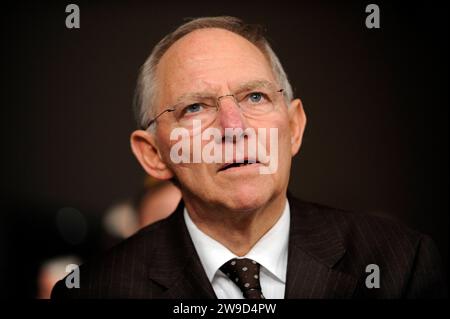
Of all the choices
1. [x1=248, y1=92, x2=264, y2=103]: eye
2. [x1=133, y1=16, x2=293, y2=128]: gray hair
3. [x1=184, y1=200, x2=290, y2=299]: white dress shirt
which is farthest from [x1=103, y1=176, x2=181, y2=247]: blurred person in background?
[x1=248, y1=92, x2=264, y2=103]: eye

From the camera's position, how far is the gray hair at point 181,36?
2.29 metres

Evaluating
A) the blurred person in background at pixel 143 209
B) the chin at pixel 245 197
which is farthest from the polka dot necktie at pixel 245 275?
the blurred person in background at pixel 143 209

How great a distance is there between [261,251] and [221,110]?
20.3 inches

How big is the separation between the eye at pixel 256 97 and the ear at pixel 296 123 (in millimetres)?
188

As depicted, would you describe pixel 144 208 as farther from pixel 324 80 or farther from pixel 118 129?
pixel 324 80

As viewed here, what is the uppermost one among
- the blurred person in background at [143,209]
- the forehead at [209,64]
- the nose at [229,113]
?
the forehead at [209,64]

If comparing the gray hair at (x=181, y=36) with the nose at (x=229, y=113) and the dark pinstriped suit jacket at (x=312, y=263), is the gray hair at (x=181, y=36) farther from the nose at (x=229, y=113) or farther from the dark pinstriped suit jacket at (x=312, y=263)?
the dark pinstriped suit jacket at (x=312, y=263)

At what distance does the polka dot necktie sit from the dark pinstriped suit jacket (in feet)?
0.30

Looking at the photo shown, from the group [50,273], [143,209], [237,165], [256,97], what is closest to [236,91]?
[256,97]

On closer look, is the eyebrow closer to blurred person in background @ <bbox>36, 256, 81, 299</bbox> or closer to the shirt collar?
the shirt collar

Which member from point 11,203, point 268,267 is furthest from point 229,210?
point 11,203

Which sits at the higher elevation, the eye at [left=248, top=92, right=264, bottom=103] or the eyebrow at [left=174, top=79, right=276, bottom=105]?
the eyebrow at [left=174, top=79, right=276, bottom=105]

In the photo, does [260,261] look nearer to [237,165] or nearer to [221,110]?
[237,165]

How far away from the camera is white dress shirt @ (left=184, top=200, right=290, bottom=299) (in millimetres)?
2164
